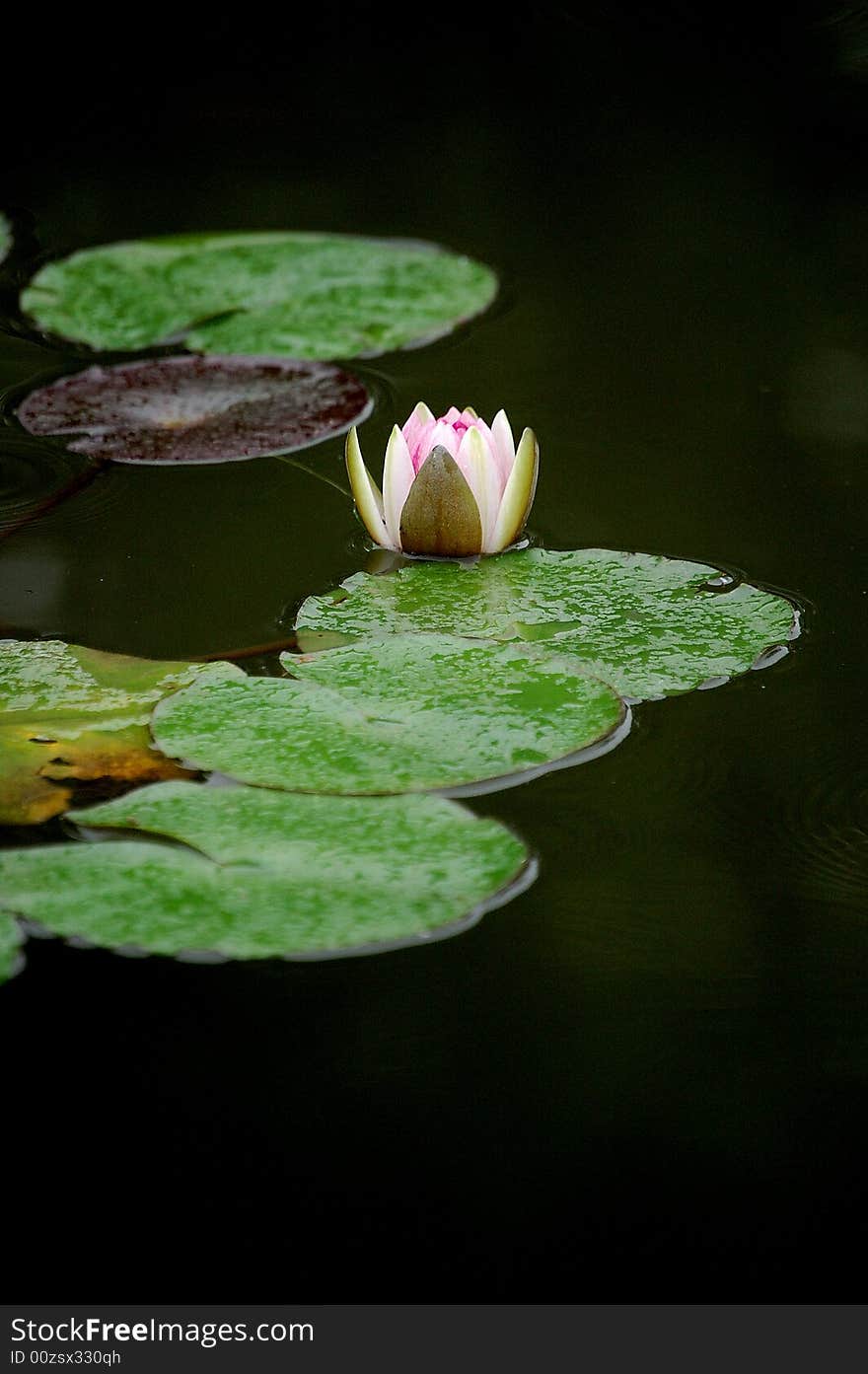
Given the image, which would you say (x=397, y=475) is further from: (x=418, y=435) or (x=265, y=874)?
(x=265, y=874)

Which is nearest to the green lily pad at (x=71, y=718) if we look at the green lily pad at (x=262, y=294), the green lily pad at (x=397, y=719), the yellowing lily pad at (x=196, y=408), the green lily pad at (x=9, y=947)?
the green lily pad at (x=397, y=719)

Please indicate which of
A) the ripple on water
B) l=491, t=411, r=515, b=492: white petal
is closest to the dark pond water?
the ripple on water

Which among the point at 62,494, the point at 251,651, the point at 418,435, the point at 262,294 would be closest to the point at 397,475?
the point at 418,435

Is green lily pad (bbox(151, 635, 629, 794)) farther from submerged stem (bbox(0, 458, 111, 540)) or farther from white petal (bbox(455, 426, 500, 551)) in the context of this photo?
submerged stem (bbox(0, 458, 111, 540))

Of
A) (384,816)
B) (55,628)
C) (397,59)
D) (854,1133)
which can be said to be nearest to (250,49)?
(397,59)

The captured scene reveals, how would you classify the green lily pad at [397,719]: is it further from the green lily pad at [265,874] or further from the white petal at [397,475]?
the white petal at [397,475]

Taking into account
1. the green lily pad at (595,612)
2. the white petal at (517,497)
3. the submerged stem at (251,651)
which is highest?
the white petal at (517,497)

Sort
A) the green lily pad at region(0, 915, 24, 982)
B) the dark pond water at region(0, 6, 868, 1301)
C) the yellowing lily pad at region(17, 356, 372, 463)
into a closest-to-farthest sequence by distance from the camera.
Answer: the dark pond water at region(0, 6, 868, 1301) < the green lily pad at region(0, 915, 24, 982) < the yellowing lily pad at region(17, 356, 372, 463)
